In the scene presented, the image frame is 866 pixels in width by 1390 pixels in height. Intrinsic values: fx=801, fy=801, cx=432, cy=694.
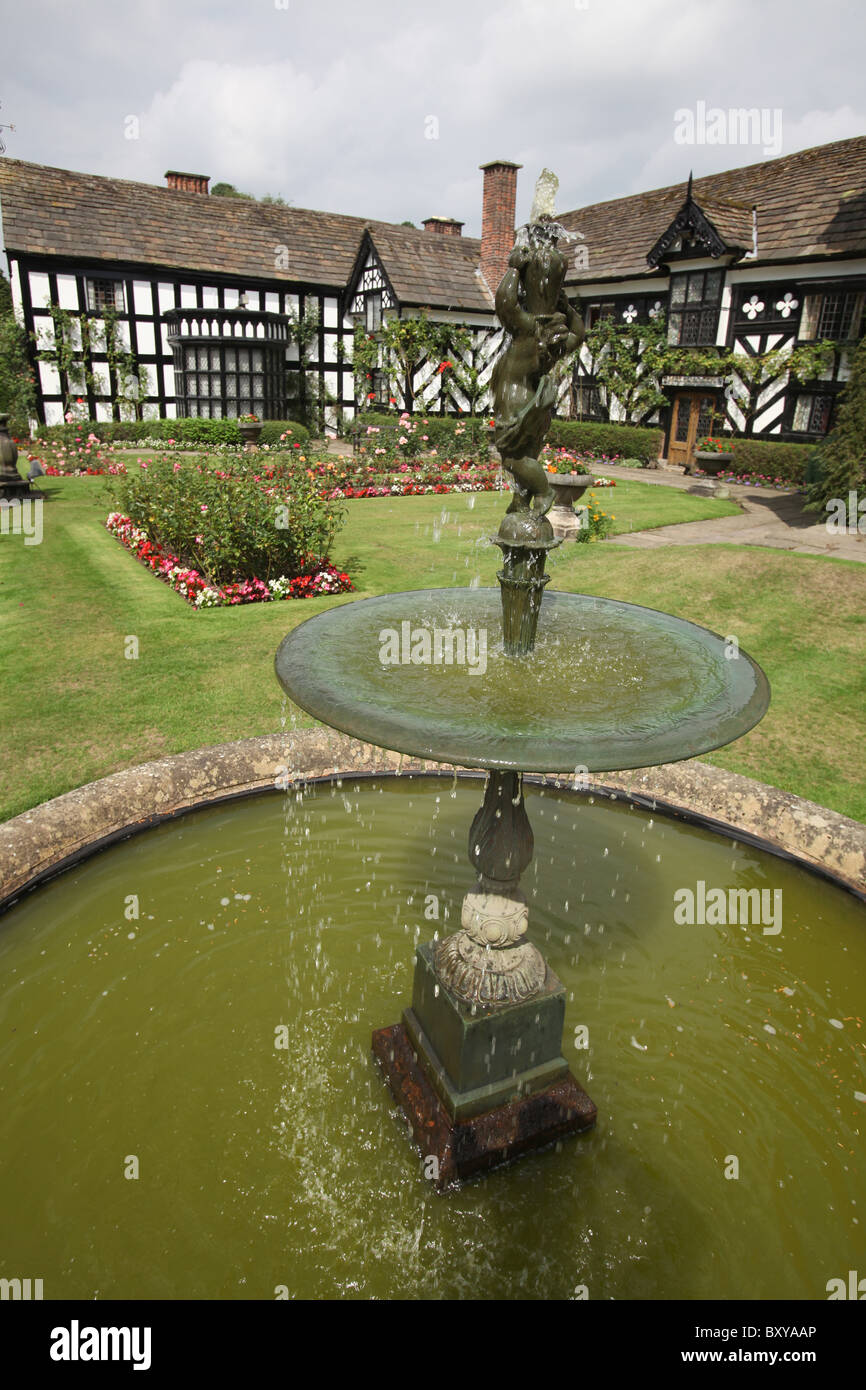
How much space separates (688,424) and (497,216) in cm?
1081

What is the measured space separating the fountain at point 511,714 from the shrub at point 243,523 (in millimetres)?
7124

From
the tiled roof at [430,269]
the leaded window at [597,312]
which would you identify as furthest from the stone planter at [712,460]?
the tiled roof at [430,269]

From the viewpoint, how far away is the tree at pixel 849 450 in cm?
1487

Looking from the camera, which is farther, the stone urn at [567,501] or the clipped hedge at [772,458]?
the clipped hedge at [772,458]

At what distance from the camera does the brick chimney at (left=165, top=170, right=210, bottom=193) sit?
1280 inches

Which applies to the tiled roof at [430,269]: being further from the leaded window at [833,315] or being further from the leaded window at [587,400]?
the leaded window at [833,315]

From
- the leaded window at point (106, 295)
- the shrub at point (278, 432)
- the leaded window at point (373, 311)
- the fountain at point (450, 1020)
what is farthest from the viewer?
the leaded window at point (373, 311)

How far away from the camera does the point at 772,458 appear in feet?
75.5

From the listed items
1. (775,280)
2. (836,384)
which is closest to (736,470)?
(836,384)

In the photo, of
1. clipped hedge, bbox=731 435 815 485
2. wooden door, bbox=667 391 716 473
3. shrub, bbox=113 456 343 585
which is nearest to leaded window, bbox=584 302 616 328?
wooden door, bbox=667 391 716 473

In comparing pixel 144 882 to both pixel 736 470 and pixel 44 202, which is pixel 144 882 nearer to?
pixel 736 470

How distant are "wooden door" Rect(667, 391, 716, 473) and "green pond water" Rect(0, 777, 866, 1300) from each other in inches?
902

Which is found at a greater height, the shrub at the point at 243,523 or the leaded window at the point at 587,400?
the leaded window at the point at 587,400

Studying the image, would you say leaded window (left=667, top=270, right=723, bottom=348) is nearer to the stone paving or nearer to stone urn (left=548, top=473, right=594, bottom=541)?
the stone paving
